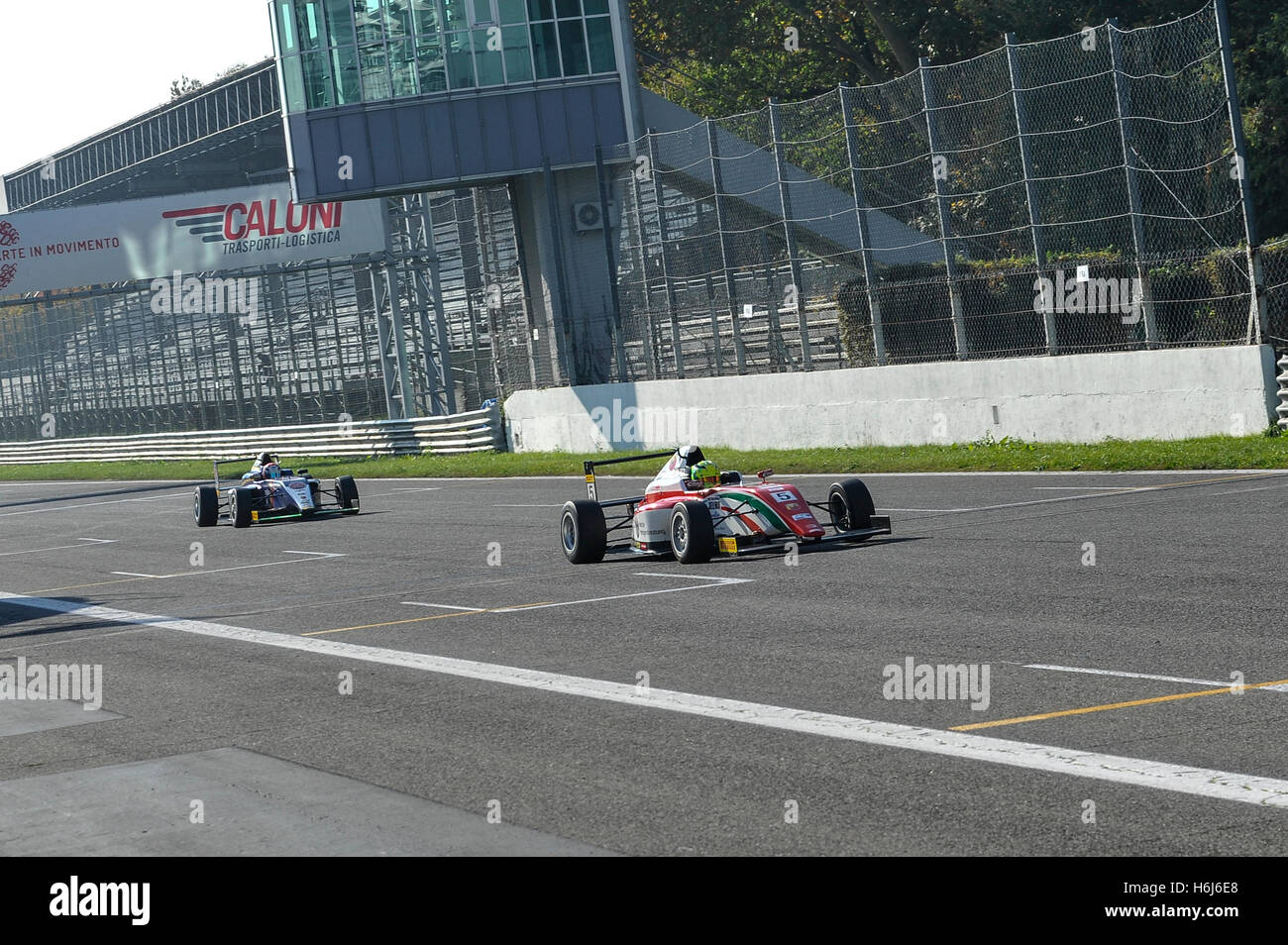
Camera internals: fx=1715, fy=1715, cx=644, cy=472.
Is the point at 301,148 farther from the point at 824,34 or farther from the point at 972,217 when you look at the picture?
the point at 972,217

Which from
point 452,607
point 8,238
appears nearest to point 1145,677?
point 452,607

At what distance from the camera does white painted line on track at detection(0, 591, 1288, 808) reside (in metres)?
6.29

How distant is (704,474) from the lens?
15156mm

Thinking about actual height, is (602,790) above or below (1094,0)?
below

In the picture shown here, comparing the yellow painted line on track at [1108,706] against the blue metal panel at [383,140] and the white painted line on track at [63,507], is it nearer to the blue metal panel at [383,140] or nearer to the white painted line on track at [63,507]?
the white painted line on track at [63,507]

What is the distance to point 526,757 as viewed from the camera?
770 cm

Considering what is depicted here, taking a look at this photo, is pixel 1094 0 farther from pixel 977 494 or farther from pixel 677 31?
pixel 977 494

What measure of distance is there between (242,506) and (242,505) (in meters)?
0.01

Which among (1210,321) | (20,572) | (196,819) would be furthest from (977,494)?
(196,819)

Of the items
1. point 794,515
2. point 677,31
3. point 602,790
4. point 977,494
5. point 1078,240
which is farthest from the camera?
point 677,31

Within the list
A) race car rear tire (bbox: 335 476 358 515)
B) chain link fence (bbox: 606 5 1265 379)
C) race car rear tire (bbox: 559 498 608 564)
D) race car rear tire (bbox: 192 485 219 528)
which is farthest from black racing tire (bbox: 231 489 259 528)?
race car rear tire (bbox: 559 498 608 564)
